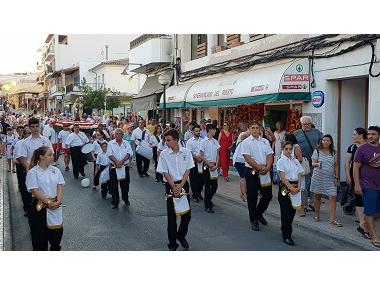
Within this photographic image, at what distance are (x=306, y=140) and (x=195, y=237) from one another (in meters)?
3.09

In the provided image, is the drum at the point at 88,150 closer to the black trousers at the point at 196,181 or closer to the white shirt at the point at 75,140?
the white shirt at the point at 75,140

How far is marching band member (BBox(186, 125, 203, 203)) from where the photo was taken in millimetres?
10352

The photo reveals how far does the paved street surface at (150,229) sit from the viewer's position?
7.32 meters

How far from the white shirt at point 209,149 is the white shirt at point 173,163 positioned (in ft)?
10.1

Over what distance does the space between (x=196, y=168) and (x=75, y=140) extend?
5.53 m

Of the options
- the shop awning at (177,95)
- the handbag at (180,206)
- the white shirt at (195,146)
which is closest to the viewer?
the handbag at (180,206)

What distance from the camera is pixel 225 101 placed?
632 inches

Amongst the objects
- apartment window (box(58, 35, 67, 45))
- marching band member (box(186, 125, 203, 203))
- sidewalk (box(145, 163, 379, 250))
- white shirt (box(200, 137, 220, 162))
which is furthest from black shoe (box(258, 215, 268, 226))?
apartment window (box(58, 35, 67, 45))

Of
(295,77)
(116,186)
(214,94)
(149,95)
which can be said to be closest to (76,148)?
(116,186)

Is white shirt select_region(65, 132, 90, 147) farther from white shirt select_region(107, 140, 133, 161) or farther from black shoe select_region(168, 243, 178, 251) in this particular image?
black shoe select_region(168, 243, 178, 251)

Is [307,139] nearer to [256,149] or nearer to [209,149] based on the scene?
[256,149]

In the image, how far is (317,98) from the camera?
1237cm

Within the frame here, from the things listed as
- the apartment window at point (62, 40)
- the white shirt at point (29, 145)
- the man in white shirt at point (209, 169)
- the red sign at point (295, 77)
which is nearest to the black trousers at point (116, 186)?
the man in white shirt at point (209, 169)

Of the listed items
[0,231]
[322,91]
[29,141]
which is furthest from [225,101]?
[0,231]
